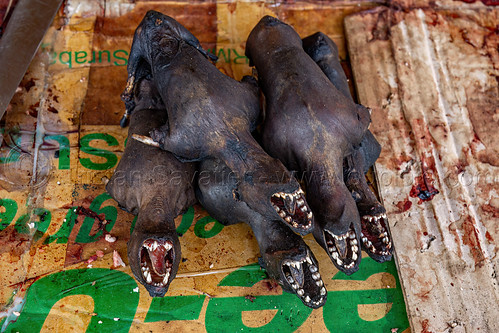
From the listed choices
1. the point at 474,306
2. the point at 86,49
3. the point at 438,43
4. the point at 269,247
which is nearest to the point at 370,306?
the point at 474,306

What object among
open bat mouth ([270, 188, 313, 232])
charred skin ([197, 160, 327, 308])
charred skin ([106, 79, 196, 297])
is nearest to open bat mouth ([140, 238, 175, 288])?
charred skin ([106, 79, 196, 297])

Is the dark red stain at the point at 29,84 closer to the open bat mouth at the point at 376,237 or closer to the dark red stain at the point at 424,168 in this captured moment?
the open bat mouth at the point at 376,237

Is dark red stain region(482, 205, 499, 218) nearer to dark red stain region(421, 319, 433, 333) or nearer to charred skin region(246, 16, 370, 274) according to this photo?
dark red stain region(421, 319, 433, 333)

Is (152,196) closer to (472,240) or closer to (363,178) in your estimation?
(363,178)

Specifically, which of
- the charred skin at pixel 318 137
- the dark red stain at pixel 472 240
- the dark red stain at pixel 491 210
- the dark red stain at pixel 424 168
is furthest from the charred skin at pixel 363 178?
the dark red stain at pixel 491 210

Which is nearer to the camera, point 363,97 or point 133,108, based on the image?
point 133,108

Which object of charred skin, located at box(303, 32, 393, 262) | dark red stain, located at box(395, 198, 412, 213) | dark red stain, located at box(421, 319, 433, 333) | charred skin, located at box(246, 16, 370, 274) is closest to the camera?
charred skin, located at box(246, 16, 370, 274)

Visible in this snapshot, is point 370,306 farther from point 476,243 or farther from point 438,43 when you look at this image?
point 438,43
